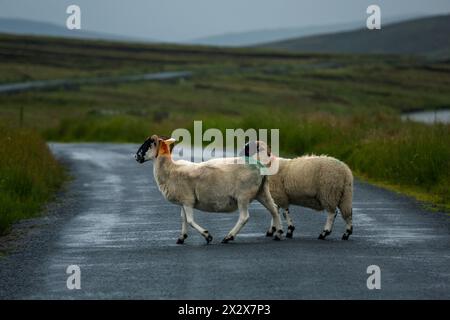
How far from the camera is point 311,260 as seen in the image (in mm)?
13188

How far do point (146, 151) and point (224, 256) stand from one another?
8.27 ft

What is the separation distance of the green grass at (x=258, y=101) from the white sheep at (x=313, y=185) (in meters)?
5.08

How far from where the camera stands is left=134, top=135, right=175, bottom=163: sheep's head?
15586 mm

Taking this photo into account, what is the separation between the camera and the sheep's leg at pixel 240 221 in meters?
14.9

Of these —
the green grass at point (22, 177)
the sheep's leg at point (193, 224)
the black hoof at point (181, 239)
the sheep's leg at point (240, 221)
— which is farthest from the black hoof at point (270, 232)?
the green grass at point (22, 177)

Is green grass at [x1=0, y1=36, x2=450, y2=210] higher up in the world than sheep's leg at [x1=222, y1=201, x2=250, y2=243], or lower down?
lower down

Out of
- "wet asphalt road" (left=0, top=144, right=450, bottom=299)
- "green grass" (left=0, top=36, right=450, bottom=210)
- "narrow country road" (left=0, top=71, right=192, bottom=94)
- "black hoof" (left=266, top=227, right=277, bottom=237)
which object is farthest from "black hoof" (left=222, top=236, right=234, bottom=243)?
"narrow country road" (left=0, top=71, right=192, bottom=94)

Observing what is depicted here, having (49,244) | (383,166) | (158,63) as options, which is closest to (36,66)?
(158,63)

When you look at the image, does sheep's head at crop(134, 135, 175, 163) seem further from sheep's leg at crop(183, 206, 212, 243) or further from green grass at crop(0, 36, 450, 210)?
green grass at crop(0, 36, 450, 210)

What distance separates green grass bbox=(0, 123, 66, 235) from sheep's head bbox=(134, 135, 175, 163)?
9.83ft

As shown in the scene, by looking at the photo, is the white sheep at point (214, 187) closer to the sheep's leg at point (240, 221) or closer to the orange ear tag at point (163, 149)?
the sheep's leg at point (240, 221)

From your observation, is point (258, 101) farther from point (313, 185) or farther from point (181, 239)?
point (181, 239)

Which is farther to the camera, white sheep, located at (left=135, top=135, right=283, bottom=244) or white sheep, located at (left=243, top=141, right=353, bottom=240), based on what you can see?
white sheep, located at (left=243, top=141, right=353, bottom=240)

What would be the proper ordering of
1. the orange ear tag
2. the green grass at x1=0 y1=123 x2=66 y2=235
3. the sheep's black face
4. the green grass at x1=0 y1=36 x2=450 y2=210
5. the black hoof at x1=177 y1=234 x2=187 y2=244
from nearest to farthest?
the black hoof at x1=177 y1=234 x2=187 y2=244
the sheep's black face
the orange ear tag
the green grass at x1=0 y1=123 x2=66 y2=235
the green grass at x1=0 y1=36 x2=450 y2=210
